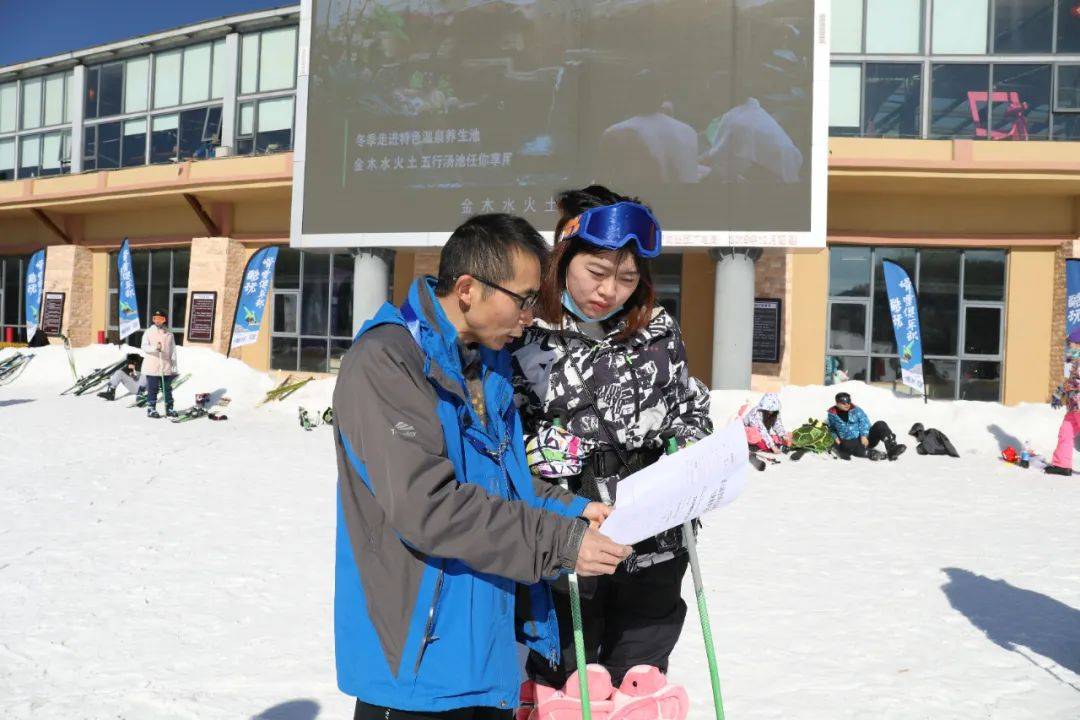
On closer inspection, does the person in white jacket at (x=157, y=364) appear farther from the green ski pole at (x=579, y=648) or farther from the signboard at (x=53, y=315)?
the green ski pole at (x=579, y=648)

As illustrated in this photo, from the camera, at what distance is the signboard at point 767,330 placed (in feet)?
52.5

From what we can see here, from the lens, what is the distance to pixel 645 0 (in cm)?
1354

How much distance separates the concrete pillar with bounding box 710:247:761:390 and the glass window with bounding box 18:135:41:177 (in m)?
23.0

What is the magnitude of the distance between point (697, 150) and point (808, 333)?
5130mm

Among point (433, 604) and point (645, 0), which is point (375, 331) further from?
point (645, 0)

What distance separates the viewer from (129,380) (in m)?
15.5

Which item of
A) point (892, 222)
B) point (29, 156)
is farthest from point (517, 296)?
point (29, 156)

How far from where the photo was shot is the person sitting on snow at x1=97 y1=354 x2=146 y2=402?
15.3 meters

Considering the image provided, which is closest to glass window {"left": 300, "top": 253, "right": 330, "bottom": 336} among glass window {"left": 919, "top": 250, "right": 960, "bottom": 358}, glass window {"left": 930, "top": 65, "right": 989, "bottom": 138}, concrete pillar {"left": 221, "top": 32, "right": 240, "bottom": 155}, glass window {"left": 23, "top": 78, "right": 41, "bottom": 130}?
concrete pillar {"left": 221, "top": 32, "right": 240, "bottom": 155}

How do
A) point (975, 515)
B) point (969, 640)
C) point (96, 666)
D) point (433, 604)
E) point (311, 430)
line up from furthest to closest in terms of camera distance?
point (311, 430) < point (975, 515) < point (969, 640) < point (96, 666) < point (433, 604)

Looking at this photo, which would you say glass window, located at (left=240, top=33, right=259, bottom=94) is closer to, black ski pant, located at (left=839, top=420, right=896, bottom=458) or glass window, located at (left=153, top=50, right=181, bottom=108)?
glass window, located at (left=153, top=50, right=181, bottom=108)

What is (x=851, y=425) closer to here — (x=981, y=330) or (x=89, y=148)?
(x=981, y=330)

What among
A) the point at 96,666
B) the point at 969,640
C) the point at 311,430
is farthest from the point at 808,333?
the point at 96,666

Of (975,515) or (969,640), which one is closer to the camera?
(969,640)
